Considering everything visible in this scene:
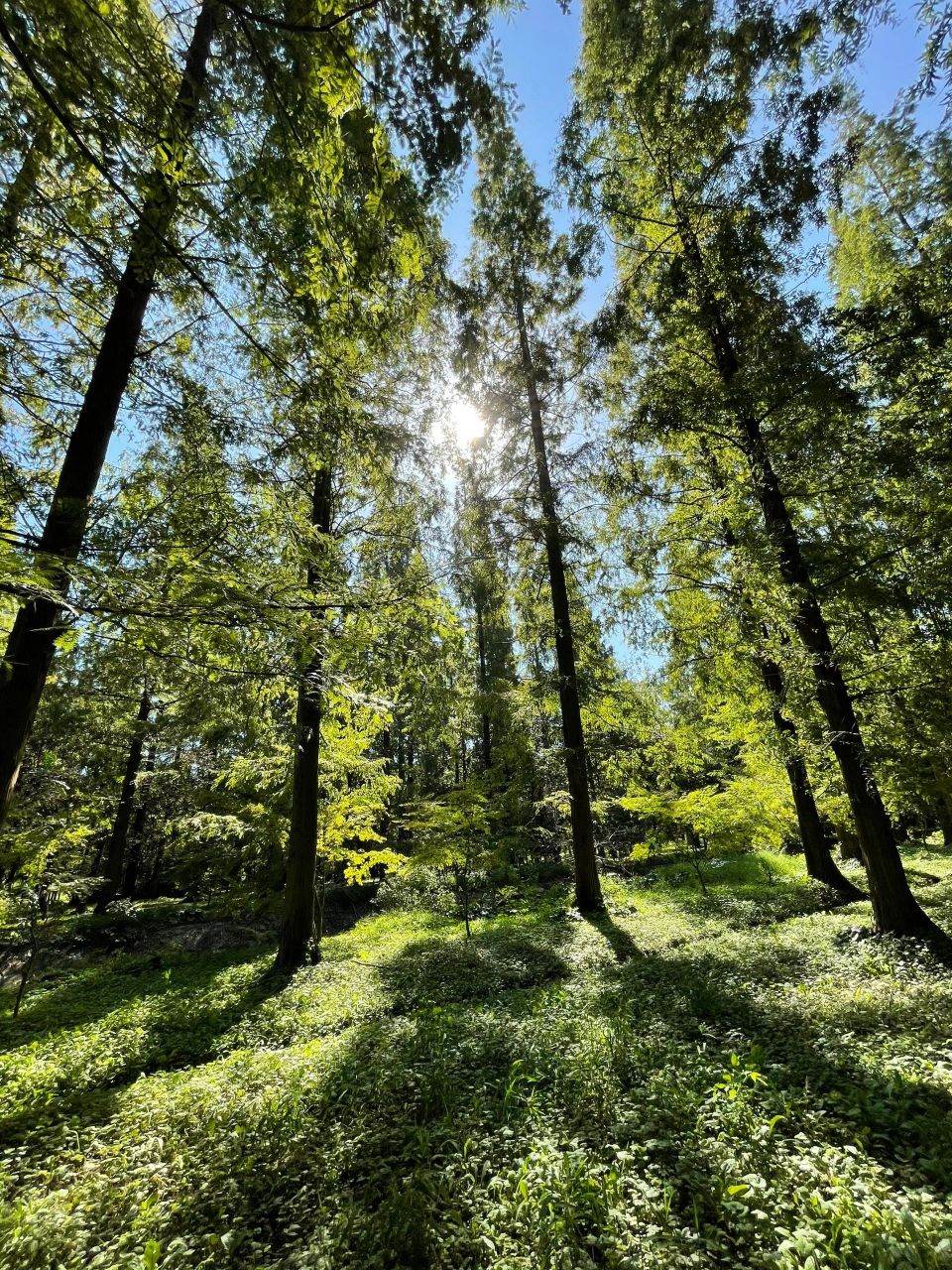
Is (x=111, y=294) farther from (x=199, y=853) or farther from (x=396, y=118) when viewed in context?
(x=199, y=853)

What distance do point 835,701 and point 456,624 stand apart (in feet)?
18.1

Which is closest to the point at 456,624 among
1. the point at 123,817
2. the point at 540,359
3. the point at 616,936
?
the point at 616,936

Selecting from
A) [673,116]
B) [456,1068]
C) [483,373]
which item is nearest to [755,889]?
[456,1068]

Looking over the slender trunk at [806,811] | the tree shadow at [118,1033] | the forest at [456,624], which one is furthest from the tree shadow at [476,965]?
the slender trunk at [806,811]

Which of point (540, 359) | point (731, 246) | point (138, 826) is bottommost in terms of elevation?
point (138, 826)

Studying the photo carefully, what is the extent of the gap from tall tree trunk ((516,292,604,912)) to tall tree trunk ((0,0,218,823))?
8.15m

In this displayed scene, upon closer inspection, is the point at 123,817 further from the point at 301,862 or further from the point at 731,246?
the point at 731,246

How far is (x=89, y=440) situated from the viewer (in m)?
3.86

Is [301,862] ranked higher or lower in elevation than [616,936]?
higher

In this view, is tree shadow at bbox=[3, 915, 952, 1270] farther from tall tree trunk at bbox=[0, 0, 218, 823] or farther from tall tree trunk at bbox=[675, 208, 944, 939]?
tall tree trunk at bbox=[0, 0, 218, 823]

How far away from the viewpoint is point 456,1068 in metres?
4.52

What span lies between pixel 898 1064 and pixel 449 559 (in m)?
7.93

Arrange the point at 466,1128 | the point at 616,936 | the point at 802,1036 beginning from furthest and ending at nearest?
1. the point at 616,936
2. the point at 802,1036
3. the point at 466,1128

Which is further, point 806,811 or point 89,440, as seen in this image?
point 806,811
